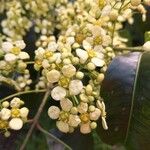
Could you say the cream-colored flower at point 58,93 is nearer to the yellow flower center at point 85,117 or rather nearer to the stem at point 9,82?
the yellow flower center at point 85,117

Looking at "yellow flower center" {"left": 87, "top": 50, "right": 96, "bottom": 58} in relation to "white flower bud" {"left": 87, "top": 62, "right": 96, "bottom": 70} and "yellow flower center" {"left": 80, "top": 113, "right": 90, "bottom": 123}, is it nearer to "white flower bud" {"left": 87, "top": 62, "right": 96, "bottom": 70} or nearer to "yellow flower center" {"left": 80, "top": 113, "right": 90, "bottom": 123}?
"white flower bud" {"left": 87, "top": 62, "right": 96, "bottom": 70}

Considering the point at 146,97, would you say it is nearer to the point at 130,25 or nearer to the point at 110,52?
the point at 110,52

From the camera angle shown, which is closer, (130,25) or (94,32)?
(94,32)

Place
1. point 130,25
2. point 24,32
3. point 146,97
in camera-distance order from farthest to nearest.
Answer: point 130,25 < point 24,32 < point 146,97

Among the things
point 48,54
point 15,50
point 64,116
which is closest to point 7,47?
point 15,50

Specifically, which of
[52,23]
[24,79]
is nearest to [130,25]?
[52,23]

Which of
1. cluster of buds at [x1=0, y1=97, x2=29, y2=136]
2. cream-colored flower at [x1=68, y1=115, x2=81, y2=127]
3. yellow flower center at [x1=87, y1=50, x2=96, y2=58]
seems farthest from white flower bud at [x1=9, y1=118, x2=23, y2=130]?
yellow flower center at [x1=87, y1=50, x2=96, y2=58]

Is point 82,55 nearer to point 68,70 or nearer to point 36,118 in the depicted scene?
point 68,70
